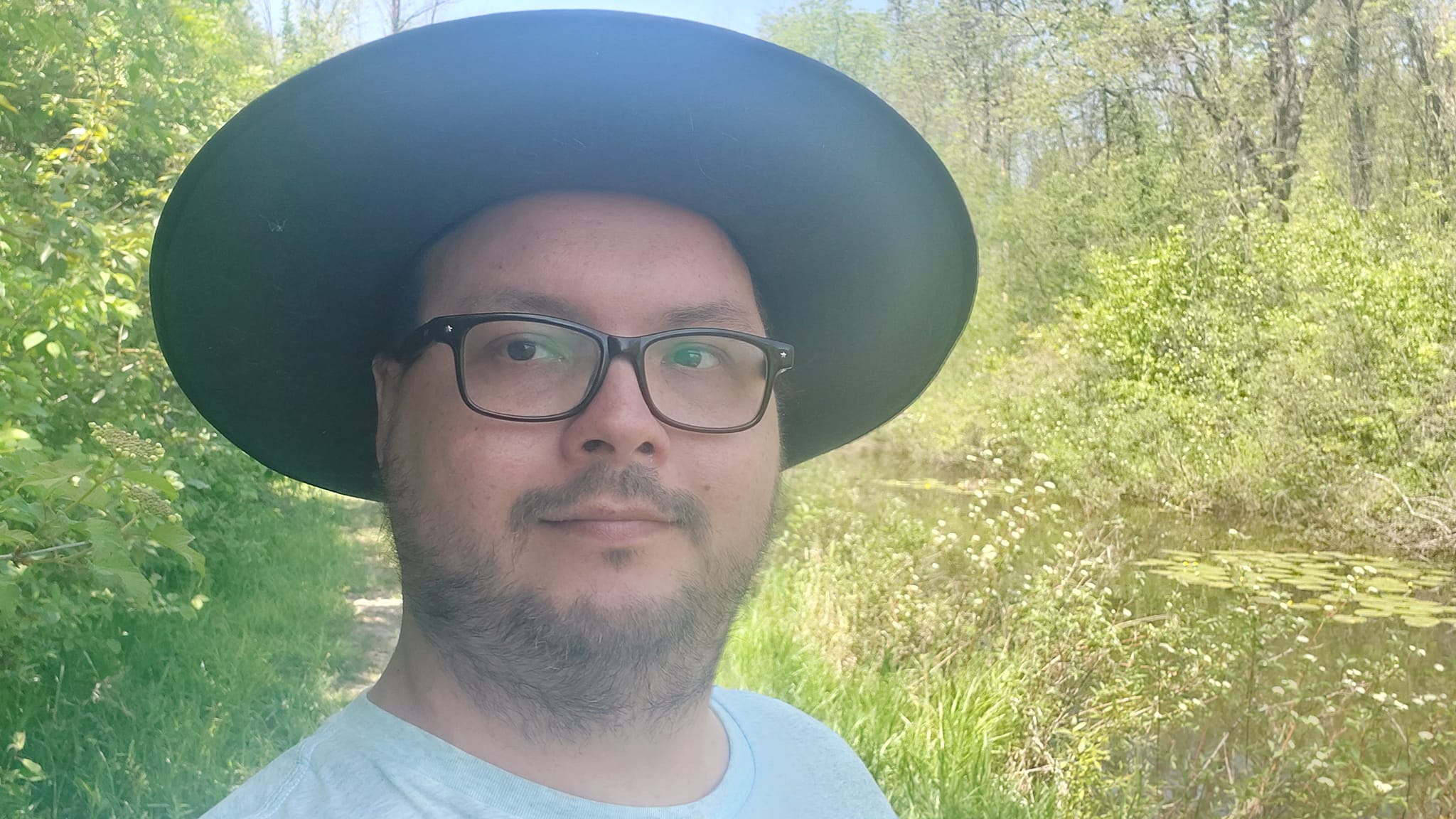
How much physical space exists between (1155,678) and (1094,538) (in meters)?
0.50

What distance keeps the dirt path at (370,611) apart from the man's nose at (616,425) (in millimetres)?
1796

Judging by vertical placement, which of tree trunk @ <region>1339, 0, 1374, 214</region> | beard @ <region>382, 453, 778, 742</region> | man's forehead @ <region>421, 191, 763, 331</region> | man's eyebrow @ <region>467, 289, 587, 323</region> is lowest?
beard @ <region>382, 453, 778, 742</region>

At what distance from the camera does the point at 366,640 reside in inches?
101

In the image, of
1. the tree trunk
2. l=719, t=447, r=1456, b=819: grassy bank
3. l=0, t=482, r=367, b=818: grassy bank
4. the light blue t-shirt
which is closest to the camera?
the light blue t-shirt

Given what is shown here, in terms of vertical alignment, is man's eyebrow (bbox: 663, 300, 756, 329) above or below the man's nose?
above

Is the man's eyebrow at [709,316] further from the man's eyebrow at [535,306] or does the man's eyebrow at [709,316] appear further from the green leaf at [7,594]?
the green leaf at [7,594]

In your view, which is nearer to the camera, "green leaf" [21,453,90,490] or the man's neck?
the man's neck

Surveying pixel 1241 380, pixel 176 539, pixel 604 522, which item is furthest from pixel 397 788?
pixel 1241 380

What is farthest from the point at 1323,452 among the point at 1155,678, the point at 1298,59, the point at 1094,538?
the point at 1298,59

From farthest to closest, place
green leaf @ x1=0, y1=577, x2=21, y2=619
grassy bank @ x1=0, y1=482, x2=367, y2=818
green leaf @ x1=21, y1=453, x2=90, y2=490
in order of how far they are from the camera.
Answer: grassy bank @ x1=0, y1=482, x2=367, y2=818 → green leaf @ x1=0, y1=577, x2=21, y2=619 → green leaf @ x1=21, y1=453, x2=90, y2=490

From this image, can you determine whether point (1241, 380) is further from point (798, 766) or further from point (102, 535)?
point (102, 535)

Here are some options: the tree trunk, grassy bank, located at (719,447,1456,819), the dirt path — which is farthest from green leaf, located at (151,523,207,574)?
the tree trunk

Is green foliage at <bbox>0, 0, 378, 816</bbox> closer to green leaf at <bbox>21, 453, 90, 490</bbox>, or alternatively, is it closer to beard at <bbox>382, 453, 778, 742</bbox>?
green leaf at <bbox>21, 453, 90, 490</bbox>

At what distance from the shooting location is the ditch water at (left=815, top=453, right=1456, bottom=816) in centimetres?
237
